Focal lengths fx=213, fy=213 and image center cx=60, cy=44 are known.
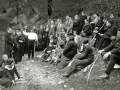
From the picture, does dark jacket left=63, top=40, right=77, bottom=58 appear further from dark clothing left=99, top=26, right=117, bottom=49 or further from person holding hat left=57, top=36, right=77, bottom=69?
dark clothing left=99, top=26, right=117, bottom=49

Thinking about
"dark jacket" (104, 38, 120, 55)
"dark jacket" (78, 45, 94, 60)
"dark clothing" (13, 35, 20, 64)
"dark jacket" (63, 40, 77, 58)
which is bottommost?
"dark clothing" (13, 35, 20, 64)

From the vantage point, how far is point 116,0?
15117mm

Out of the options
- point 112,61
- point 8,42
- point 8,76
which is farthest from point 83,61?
point 8,42

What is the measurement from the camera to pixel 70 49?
929 centimetres

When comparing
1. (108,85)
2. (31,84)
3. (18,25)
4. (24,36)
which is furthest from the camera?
(18,25)

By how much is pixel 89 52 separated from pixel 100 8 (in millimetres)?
9526

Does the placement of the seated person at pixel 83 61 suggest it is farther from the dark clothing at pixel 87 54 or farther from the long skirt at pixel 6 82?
the long skirt at pixel 6 82

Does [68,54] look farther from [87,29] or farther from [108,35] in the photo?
[87,29]

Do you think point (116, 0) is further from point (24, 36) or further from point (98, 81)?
point (98, 81)

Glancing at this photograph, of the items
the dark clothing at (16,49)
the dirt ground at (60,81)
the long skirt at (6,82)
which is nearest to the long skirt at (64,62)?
the dirt ground at (60,81)

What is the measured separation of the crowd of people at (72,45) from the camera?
23.9 feet

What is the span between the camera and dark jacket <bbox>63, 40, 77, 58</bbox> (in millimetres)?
9086

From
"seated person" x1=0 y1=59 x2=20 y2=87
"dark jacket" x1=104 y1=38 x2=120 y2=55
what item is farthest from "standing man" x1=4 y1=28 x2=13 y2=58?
"dark jacket" x1=104 y1=38 x2=120 y2=55

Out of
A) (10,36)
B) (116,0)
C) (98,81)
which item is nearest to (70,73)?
(98,81)
